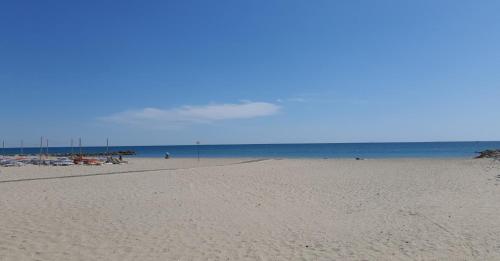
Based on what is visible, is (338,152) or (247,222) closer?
(247,222)

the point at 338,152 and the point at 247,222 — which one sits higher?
the point at 338,152

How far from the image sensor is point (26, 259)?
598cm

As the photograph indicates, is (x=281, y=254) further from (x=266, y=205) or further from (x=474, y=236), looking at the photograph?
(x=266, y=205)

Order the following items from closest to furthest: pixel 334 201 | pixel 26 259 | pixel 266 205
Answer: pixel 26 259, pixel 266 205, pixel 334 201

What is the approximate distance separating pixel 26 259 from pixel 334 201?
850 centimetres

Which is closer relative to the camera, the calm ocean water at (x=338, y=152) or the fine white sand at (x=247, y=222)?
the fine white sand at (x=247, y=222)

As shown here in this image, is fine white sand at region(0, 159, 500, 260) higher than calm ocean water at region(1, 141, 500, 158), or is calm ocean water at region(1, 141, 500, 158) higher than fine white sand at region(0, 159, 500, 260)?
calm ocean water at region(1, 141, 500, 158)

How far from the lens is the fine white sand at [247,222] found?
6.56 meters

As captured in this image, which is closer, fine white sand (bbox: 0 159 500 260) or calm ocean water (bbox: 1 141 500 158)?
fine white sand (bbox: 0 159 500 260)

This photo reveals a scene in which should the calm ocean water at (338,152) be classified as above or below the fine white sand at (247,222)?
above

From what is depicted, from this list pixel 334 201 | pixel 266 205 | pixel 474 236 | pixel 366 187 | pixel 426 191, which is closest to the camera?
pixel 474 236

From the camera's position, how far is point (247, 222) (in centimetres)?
905

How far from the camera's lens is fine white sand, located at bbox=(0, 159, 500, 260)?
6.56 meters

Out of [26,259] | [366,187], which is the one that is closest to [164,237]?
[26,259]
